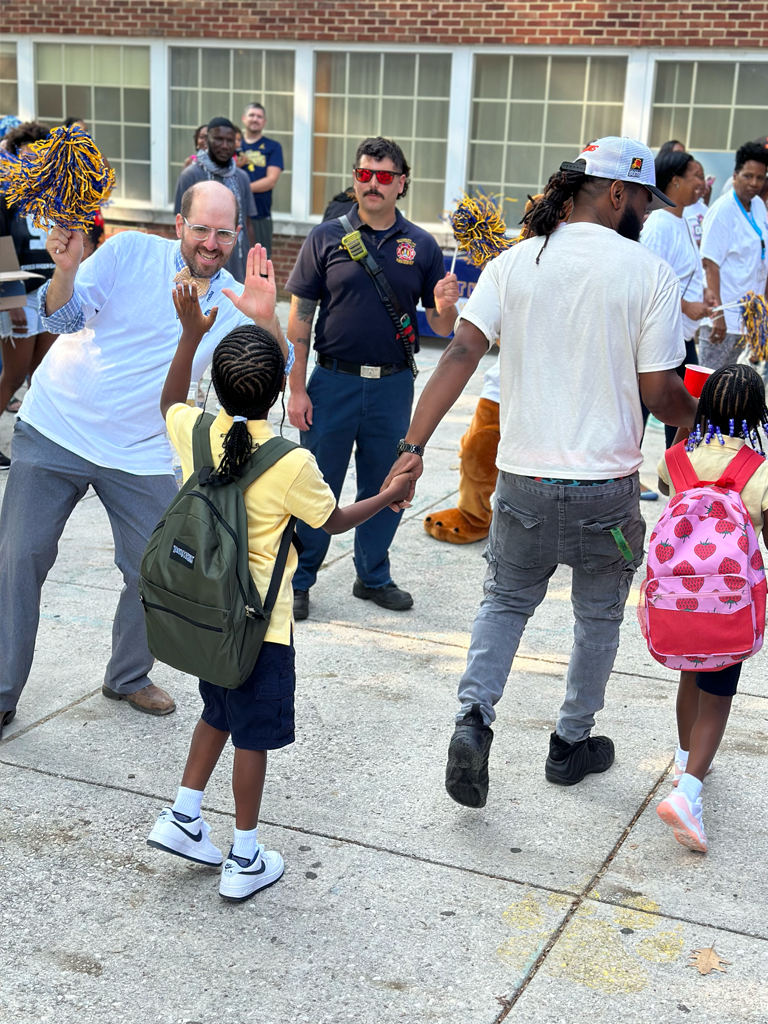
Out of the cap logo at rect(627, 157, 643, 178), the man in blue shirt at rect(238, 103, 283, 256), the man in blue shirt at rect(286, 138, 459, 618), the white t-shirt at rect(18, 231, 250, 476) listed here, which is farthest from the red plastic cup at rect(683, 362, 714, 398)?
the man in blue shirt at rect(238, 103, 283, 256)

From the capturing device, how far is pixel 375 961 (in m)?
2.84

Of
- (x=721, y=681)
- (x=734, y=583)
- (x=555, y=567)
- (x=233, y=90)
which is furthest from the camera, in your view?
(x=233, y=90)

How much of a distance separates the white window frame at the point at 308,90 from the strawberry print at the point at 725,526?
10420mm

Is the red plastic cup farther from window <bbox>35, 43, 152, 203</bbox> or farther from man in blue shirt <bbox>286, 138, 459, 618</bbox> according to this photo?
window <bbox>35, 43, 152, 203</bbox>

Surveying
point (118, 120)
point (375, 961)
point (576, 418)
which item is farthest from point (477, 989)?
point (118, 120)

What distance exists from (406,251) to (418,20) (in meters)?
9.41

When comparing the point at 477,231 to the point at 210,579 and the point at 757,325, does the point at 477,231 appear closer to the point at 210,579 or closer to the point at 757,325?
the point at 757,325

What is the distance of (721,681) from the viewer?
3.41 meters

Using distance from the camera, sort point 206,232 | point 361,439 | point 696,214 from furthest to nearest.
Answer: point 696,214 < point 361,439 < point 206,232

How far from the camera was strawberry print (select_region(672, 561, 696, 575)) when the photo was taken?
323 centimetres

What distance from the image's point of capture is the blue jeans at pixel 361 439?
5.23 metres

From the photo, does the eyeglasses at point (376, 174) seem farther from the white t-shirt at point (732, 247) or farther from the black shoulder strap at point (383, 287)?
the white t-shirt at point (732, 247)

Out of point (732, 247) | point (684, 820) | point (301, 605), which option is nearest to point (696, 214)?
point (732, 247)

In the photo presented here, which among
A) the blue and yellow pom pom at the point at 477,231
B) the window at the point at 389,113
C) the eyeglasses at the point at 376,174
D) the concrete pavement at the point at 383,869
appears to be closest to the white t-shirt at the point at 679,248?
the blue and yellow pom pom at the point at 477,231
